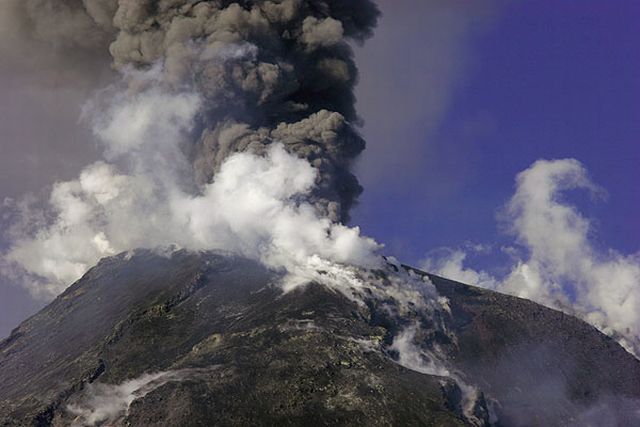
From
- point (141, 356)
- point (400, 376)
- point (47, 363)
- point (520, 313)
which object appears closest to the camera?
point (400, 376)

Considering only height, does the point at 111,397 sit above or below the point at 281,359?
below

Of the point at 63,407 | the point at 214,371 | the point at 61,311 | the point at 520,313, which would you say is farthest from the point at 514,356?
the point at 61,311

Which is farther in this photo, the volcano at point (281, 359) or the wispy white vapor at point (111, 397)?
the volcano at point (281, 359)

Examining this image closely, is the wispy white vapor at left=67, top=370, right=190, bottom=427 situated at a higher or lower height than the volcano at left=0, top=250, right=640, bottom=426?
lower

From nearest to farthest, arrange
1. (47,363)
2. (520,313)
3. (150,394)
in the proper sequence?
(150,394), (47,363), (520,313)

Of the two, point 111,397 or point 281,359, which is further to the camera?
point 281,359

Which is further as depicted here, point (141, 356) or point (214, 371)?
point (141, 356)

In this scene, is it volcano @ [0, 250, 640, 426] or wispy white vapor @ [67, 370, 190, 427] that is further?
volcano @ [0, 250, 640, 426]

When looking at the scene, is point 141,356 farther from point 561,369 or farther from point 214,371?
point 561,369
